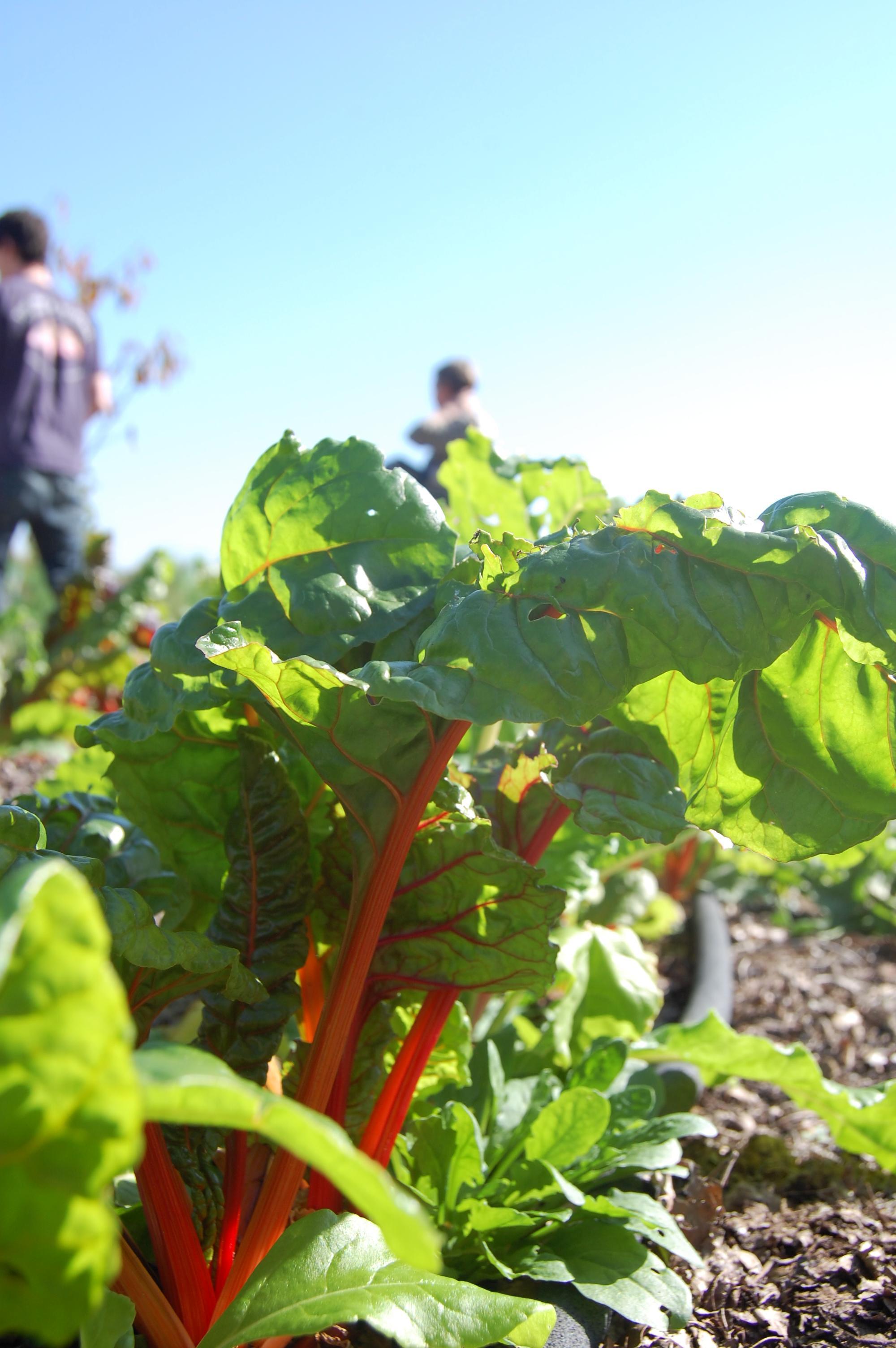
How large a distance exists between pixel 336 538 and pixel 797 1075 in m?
1.09

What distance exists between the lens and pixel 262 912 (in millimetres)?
1175

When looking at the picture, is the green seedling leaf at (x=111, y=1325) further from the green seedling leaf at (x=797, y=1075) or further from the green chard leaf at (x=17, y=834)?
the green seedling leaf at (x=797, y=1075)

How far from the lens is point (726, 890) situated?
13.7 ft

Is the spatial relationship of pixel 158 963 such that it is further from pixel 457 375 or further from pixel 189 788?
pixel 457 375

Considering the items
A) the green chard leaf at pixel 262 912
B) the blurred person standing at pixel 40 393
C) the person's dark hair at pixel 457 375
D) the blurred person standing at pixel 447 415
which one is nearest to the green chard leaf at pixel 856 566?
the green chard leaf at pixel 262 912

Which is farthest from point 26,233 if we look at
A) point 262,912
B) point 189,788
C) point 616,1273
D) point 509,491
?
point 616,1273

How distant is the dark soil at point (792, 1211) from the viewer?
1336 mm

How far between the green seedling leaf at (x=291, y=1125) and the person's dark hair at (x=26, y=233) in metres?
5.55

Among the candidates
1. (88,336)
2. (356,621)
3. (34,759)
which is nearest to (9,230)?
(88,336)

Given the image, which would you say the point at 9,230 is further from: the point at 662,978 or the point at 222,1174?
the point at 222,1174

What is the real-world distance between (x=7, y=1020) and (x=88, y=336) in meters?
5.77

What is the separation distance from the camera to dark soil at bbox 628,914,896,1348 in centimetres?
134

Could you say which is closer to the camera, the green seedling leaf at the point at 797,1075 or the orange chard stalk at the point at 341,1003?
the orange chard stalk at the point at 341,1003

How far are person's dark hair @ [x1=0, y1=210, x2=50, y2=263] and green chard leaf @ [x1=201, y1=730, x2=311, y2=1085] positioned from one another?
4923 millimetres
